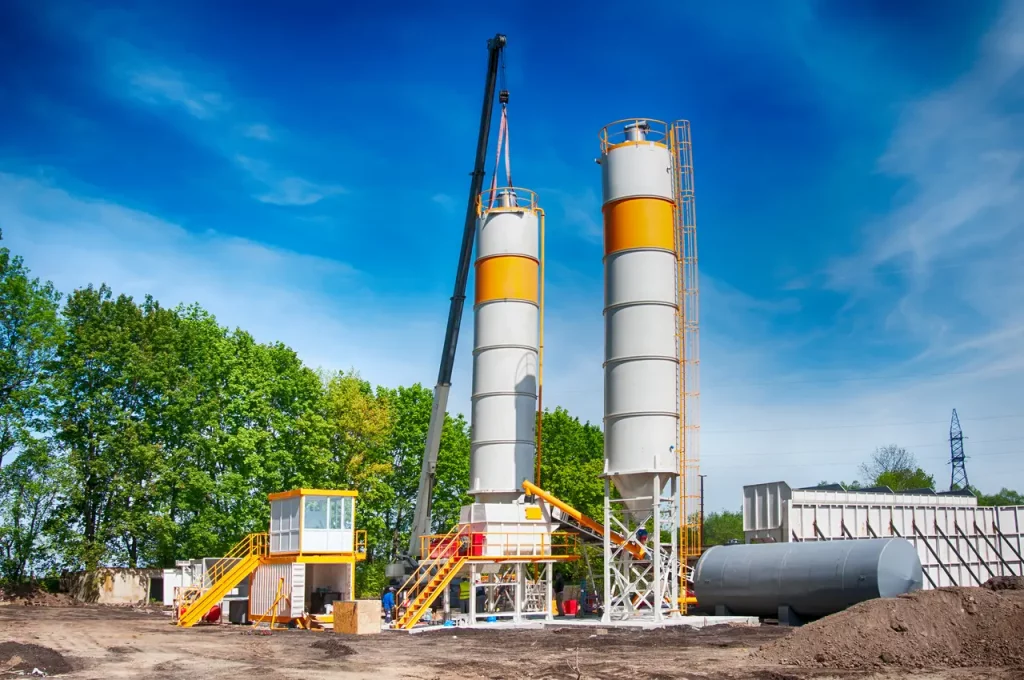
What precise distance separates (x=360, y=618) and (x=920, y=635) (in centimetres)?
1656

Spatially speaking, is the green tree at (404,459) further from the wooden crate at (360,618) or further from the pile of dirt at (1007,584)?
the pile of dirt at (1007,584)

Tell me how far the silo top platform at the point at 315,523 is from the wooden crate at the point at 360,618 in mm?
4472

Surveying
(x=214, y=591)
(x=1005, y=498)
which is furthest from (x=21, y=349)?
(x=1005, y=498)

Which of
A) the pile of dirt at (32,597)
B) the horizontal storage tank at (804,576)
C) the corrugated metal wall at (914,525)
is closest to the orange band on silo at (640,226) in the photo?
the corrugated metal wall at (914,525)

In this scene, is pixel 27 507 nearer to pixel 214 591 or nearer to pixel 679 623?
pixel 214 591

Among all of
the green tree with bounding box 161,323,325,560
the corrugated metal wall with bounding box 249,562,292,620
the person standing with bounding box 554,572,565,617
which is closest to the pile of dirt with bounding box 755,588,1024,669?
the corrugated metal wall with bounding box 249,562,292,620

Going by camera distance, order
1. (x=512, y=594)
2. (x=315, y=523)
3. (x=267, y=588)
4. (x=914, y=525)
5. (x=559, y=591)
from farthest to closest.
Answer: (x=559, y=591) < (x=512, y=594) < (x=914, y=525) < (x=267, y=588) < (x=315, y=523)

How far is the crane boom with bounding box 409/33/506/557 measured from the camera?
136 ft

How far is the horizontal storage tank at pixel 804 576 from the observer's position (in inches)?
1188

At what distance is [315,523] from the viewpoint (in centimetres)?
3566

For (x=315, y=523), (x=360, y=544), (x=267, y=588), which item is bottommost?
(x=267, y=588)

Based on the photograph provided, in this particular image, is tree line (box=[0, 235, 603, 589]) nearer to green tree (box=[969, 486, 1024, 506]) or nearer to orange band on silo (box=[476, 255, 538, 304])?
orange band on silo (box=[476, 255, 538, 304])

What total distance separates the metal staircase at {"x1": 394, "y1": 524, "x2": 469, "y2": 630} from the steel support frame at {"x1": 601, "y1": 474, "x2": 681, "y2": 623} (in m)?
5.31

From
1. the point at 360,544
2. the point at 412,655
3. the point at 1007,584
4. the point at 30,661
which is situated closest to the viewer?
the point at 30,661
